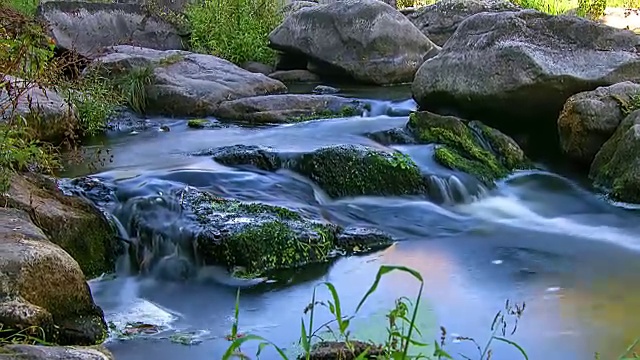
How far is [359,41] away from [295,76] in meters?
1.08

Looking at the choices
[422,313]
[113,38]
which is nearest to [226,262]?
[422,313]

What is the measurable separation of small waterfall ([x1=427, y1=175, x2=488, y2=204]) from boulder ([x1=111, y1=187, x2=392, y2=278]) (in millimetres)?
1070

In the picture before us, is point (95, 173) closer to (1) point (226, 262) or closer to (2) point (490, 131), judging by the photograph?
(1) point (226, 262)

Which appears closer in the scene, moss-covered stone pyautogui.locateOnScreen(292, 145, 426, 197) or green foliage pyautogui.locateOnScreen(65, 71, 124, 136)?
moss-covered stone pyautogui.locateOnScreen(292, 145, 426, 197)

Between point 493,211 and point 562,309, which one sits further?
point 493,211

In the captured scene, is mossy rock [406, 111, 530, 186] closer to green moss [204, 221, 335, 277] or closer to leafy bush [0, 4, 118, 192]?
green moss [204, 221, 335, 277]

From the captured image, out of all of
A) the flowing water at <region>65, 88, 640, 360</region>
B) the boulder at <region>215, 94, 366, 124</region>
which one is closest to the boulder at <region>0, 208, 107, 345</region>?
the flowing water at <region>65, 88, 640, 360</region>

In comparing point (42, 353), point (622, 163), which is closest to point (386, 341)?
point (42, 353)

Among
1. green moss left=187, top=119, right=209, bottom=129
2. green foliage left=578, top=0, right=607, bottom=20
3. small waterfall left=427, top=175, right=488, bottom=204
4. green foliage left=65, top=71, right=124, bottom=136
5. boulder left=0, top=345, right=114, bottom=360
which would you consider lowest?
small waterfall left=427, top=175, right=488, bottom=204

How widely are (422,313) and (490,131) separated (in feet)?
12.2

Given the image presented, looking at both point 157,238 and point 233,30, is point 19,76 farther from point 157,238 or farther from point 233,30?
point 233,30

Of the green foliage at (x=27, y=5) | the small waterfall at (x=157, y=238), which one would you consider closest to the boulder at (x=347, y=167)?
the small waterfall at (x=157, y=238)

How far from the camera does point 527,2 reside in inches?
632

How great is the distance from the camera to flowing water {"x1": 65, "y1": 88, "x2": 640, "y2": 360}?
3.76 m
